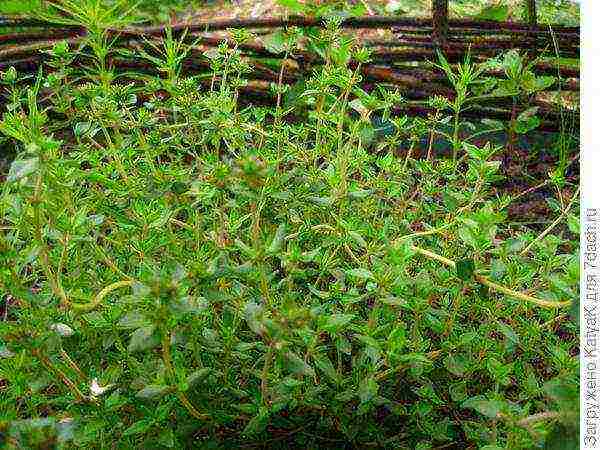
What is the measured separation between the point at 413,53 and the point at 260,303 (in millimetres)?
1149

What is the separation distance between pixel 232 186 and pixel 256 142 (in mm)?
416

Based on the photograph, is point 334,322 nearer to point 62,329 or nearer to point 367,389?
point 367,389

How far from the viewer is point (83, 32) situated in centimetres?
207

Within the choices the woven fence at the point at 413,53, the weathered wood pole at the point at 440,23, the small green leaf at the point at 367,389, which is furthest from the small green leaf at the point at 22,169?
the weathered wood pole at the point at 440,23

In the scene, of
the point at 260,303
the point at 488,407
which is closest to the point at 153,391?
the point at 260,303

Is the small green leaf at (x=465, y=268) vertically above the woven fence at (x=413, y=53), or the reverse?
the woven fence at (x=413, y=53)

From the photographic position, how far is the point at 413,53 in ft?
6.29

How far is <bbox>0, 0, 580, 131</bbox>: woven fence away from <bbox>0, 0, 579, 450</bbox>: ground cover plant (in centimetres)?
65

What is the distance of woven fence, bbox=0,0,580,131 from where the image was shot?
1830 mm

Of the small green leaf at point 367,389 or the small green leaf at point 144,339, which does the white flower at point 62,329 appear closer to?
the small green leaf at point 144,339

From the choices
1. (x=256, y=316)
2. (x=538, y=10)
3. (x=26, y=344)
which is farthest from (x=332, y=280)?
(x=538, y=10)

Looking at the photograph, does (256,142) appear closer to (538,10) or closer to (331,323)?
(331,323)

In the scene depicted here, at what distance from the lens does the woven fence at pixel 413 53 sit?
72.1 inches

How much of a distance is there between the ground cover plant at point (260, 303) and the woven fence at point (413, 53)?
25.6 inches
